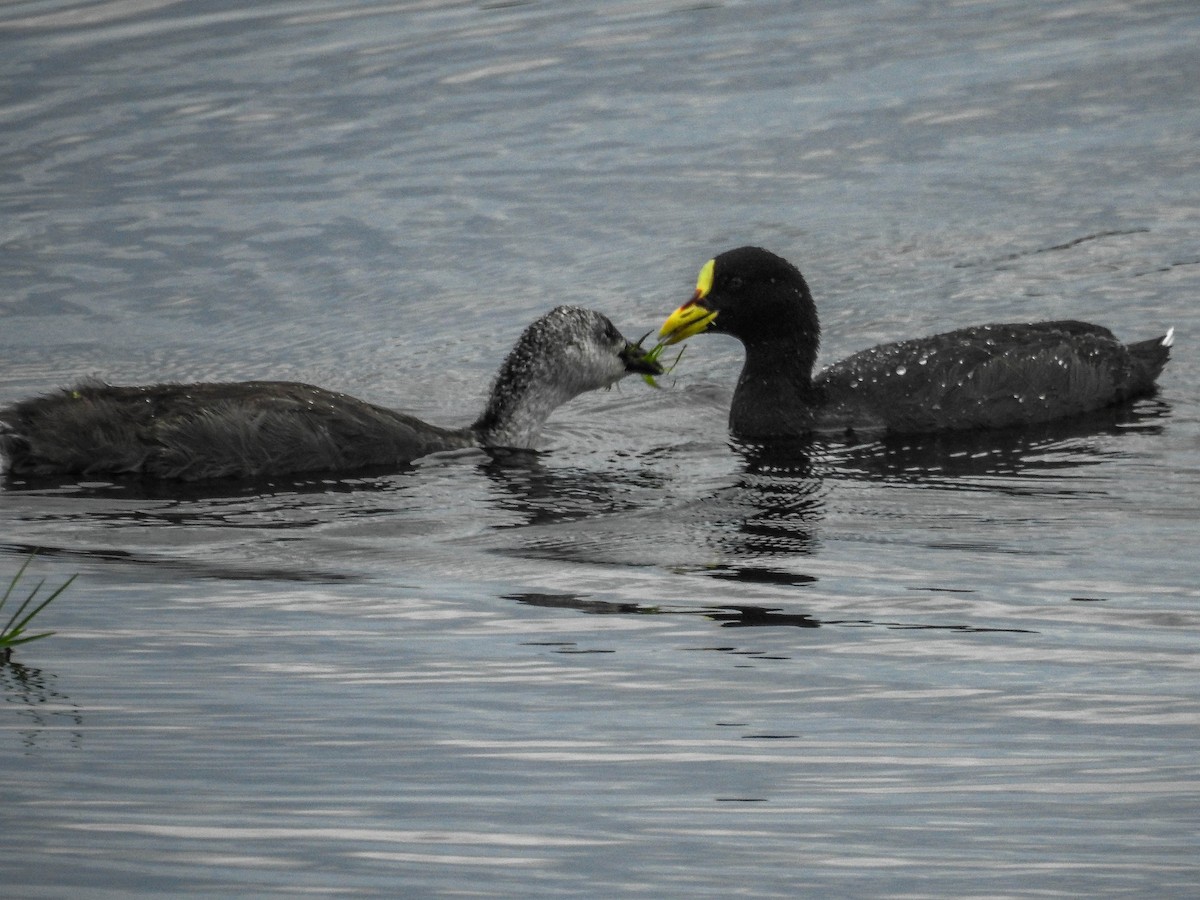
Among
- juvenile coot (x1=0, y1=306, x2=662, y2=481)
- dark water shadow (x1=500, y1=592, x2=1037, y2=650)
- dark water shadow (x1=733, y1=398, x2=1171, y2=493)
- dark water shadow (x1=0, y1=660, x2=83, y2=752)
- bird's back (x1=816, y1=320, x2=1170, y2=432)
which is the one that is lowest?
dark water shadow (x1=733, y1=398, x2=1171, y2=493)

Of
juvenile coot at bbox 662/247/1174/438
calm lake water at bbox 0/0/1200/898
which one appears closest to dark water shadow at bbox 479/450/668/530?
calm lake water at bbox 0/0/1200/898

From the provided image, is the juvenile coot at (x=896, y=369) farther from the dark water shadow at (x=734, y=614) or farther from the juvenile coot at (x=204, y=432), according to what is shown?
the dark water shadow at (x=734, y=614)

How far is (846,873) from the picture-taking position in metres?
4.17

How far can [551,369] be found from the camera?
10.7 meters

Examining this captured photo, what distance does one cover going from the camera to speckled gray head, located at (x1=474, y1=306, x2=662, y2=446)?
34.8ft

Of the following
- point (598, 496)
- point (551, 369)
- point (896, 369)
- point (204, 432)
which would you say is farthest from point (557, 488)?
point (896, 369)

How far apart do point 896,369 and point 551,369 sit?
195 centimetres

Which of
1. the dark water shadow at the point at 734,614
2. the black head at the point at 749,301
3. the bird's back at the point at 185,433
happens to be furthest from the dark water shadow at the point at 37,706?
the black head at the point at 749,301

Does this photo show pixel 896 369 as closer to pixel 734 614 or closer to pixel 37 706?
pixel 734 614

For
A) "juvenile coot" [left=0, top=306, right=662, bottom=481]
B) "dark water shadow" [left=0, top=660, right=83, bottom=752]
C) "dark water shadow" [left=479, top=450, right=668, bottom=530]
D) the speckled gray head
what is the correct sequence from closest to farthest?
"dark water shadow" [left=0, top=660, right=83, bottom=752] < "dark water shadow" [left=479, top=450, right=668, bottom=530] < "juvenile coot" [left=0, top=306, right=662, bottom=481] < the speckled gray head

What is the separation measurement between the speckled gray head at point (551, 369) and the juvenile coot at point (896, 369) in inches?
22.3

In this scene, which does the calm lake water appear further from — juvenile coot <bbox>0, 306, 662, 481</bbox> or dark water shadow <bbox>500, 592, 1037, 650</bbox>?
juvenile coot <bbox>0, 306, 662, 481</bbox>

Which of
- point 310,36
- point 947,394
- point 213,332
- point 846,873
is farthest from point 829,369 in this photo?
point 310,36

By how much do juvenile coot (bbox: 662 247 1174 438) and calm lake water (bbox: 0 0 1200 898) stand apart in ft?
0.98
